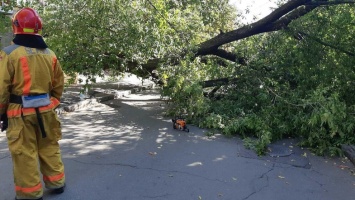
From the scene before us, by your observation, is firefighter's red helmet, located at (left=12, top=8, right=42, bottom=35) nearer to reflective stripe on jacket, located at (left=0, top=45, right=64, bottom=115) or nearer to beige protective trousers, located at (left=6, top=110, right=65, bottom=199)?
reflective stripe on jacket, located at (left=0, top=45, right=64, bottom=115)

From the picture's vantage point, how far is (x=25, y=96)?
3395mm

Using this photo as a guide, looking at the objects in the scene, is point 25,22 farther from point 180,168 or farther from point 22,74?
point 180,168

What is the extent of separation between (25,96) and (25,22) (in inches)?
30.3

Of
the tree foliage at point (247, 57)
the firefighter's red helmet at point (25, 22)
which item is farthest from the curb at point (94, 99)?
the firefighter's red helmet at point (25, 22)

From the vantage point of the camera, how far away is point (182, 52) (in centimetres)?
800

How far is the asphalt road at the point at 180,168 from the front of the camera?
13.2 feet

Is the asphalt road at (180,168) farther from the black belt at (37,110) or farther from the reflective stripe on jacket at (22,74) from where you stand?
the reflective stripe on jacket at (22,74)

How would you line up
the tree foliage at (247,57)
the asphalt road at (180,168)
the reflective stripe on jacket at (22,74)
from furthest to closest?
the tree foliage at (247,57) < the asphalt road at (180,168) < the reflective stripe on jacket at (22,74)

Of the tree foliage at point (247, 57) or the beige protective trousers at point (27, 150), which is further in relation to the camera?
the tree foliage at point (247, 57)

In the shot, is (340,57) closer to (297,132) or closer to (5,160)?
(297,132)

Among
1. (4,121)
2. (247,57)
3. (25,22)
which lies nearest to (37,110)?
(4,121)

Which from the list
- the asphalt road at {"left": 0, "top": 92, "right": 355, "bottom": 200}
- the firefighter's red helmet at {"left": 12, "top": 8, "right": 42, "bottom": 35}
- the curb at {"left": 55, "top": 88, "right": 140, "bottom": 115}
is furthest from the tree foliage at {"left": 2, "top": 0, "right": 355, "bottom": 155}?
the firefighter's red helmet at {"left": 12, "top": 8, "right": 42, "bottom": 35}

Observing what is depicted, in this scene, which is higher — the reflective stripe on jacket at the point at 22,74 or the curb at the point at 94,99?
the reflective stripe on jacket at the point at 22,74

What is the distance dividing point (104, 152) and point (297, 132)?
4.03 m
